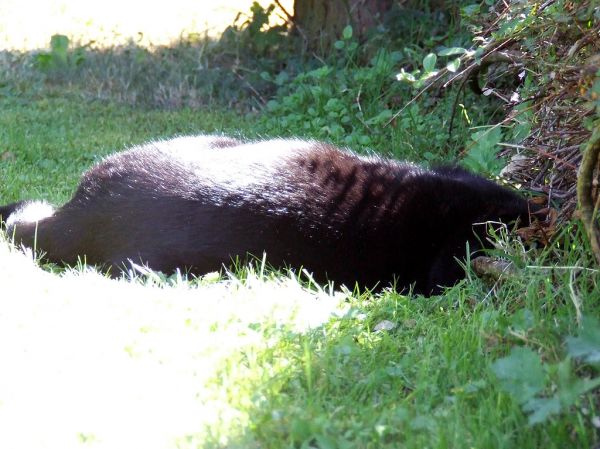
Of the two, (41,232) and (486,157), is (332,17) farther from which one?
(41,232)

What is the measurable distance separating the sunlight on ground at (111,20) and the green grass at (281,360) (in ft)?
15.4

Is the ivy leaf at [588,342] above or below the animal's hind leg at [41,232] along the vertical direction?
above

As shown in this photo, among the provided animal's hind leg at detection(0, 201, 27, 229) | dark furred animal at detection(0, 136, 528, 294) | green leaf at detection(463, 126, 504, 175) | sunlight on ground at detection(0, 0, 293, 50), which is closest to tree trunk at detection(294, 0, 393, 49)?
sunlight on ground at detection(0, 0, 293, 50)

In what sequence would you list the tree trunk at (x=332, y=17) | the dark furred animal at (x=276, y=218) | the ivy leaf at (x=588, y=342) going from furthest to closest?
1. the tree trunk at (x=332, y=17)
2. the dark furred animal at (x=276, y=218)
3. the ivy leaf at (x=588, y=342)

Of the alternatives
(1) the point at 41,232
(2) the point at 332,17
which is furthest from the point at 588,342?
(2) the point at 332,17

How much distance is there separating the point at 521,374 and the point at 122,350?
3.77ft

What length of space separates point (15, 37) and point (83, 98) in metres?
1.36

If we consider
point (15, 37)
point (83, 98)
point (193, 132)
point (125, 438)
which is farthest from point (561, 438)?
point (15, 37)

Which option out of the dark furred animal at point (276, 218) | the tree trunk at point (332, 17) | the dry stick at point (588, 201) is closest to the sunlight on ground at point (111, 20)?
the tree trunk at point (332, 17)

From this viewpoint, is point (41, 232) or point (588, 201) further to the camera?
point (41, 232)

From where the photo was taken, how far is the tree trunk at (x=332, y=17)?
6.63 meters

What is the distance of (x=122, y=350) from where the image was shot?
2.61m

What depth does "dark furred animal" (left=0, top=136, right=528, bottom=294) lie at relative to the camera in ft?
11.2

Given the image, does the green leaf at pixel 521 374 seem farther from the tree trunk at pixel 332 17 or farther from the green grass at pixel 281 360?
the tree trunk at pixel 332 17
